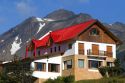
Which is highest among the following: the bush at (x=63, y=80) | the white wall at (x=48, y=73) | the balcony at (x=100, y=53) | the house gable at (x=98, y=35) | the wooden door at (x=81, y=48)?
the house gable at (x=98, y=35)

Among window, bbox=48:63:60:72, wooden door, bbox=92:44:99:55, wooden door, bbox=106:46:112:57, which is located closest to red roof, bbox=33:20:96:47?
Answer: wooden door, bbox=92:44:99:55

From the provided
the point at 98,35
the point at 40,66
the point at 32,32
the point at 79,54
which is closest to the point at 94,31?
the point at 98,35

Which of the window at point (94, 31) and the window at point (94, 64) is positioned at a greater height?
the window at point (94, 31)

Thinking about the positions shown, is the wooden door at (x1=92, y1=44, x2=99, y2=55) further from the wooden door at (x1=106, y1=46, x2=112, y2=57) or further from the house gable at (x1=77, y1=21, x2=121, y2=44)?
the wooden door at (x1=106, y1=46, x2=112, y2=57)

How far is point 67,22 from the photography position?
611 feet

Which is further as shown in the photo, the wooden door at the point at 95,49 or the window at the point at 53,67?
the wooden door at the point at 95,49

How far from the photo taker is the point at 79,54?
9025 centimetres

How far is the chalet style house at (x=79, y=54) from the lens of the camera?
88.5 m

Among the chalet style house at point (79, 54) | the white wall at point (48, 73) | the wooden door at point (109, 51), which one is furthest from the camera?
the wooden door at point (109, 51)

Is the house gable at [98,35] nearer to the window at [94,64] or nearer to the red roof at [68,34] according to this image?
the red roof at [68,34]

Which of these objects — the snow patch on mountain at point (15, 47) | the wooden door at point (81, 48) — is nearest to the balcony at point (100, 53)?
the wooden door at point (81, 48)

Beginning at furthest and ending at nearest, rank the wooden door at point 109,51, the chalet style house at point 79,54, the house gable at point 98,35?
the wooden door at point 109,51
the house gable at point 98,35
the chalet style house at point 79,54

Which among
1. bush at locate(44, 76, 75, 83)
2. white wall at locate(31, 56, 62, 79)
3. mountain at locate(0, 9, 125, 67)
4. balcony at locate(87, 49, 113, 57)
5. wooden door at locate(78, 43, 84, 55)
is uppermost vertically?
mountain at locate(0, 9, 125, 67)

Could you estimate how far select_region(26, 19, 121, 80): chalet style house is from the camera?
88500 mm
